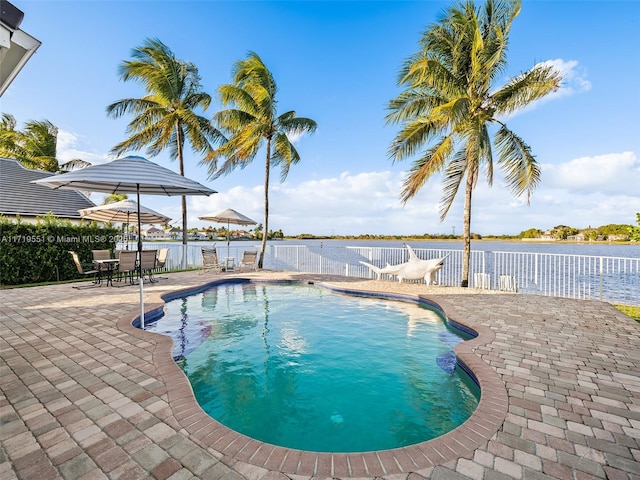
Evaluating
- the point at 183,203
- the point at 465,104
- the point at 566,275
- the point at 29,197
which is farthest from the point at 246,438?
the point at 29,197

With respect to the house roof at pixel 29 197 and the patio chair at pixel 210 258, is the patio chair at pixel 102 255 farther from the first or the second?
the house roof at pixel 29 197

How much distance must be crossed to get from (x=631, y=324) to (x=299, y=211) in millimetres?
23196

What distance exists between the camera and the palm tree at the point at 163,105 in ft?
42.3

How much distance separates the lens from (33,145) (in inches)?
817

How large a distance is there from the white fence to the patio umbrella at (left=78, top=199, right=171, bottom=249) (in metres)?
2.62

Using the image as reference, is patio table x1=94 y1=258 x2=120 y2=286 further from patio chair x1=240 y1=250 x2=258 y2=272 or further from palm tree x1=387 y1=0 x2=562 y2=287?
palm tree x1=387 y1=0 x2=562 y2=287

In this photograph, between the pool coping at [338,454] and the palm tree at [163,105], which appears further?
the palm tree at [163,105]

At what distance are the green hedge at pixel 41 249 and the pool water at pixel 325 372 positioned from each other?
6236 mm

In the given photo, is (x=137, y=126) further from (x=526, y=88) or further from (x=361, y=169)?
(x=526, y=88)

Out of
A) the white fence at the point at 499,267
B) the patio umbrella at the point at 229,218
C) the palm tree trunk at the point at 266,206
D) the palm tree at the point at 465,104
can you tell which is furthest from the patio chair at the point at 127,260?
the palm tree at the point at 465,104

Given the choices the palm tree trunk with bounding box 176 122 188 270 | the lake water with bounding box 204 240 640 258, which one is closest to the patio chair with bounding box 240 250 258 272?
the lake water with bounding box 204 240 640 258

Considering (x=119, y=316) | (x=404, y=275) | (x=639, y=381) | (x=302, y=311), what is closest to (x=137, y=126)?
(x=119, y=316)

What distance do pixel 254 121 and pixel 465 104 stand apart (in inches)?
357

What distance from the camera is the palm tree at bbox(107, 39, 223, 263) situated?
12.9 m
